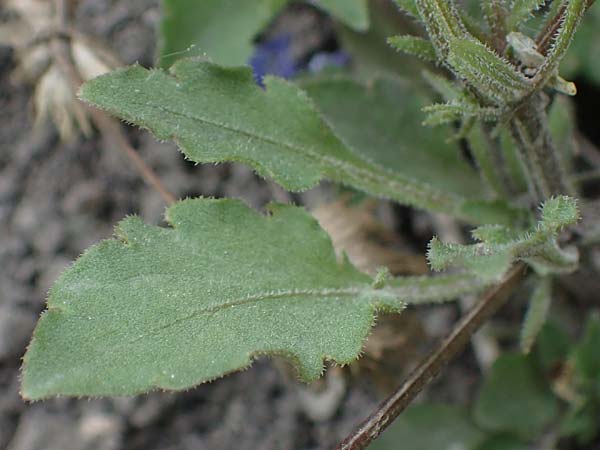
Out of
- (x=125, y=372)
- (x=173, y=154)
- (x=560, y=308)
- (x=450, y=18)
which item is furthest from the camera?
(x=173, y=154)

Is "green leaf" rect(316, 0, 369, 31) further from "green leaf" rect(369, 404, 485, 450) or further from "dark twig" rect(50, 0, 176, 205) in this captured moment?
"green leaf" rect(369, 404, 485, 450)

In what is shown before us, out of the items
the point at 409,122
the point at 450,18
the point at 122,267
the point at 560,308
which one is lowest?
the point at 560,308

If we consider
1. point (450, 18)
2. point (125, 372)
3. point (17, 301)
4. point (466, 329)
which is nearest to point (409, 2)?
point (450, 18)

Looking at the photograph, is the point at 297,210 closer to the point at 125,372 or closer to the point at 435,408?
the point at 125,372

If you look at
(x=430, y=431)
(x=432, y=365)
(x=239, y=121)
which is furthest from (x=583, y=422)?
(x=239, y=121)

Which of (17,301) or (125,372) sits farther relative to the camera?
(17,301)

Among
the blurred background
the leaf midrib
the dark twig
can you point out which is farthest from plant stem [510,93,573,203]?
the dark twig

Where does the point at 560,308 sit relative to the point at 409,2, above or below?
below
